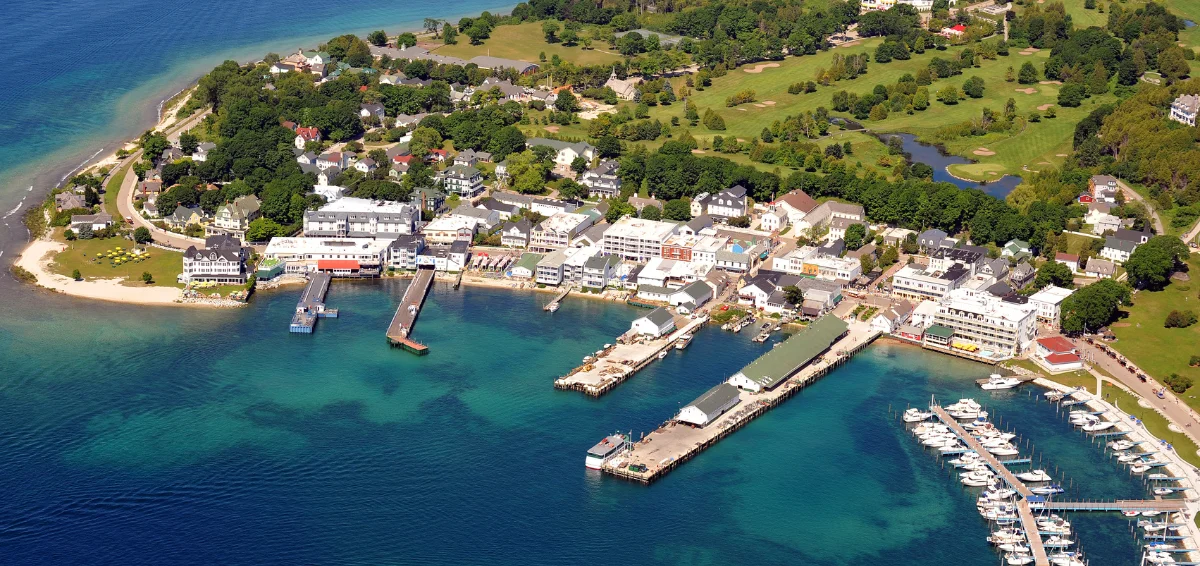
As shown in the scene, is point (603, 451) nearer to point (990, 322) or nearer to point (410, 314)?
point (410, 314)

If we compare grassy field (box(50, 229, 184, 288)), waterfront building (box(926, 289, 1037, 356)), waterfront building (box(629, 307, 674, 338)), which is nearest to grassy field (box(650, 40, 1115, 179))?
waterfront building (box(926, 289, 1037, 356))

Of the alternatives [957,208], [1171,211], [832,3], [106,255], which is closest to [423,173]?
[106,255]

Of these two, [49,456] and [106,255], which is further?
[106,255]

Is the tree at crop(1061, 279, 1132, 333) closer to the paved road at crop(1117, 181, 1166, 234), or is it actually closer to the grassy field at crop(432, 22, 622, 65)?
the paved road at crop(1117, 181, 1166, 234)

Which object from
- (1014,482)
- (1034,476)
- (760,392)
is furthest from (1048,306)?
(1014,482)

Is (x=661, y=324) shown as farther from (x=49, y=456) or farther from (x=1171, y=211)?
(x=1171, y=211)
